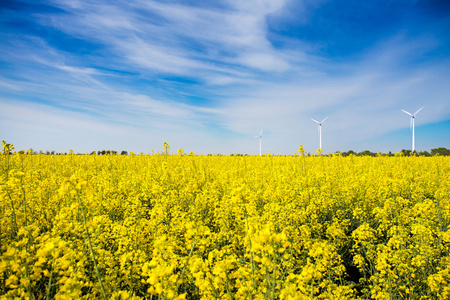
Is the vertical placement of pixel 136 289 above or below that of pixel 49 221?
below

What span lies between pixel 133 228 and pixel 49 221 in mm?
2465

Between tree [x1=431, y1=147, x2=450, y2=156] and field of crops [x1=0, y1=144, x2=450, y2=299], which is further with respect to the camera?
tree [x1=431, y1=147, x2=450, y2=156]

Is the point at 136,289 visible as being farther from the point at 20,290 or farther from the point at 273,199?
the point at 273,199

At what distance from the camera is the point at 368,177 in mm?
7699

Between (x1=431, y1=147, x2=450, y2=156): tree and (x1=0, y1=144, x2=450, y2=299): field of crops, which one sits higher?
(x1=431, y1=147, x2=450, y2=156): tree

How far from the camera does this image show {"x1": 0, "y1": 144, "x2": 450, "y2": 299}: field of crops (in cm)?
194

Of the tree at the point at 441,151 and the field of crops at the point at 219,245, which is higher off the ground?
the tree at the point at 441,151

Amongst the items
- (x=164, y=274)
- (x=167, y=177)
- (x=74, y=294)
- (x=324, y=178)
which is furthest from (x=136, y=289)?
(x=324, y=178)

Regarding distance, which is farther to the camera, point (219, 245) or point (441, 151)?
point (441, 151)

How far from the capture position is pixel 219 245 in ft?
13.0

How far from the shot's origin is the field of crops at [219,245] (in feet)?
6.37

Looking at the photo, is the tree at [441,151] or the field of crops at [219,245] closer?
the field of crops at [219,245]

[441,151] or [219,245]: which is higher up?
[441,151]

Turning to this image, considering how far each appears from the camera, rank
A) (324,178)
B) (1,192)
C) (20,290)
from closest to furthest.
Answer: (20,290), (1,192), (324,178)
